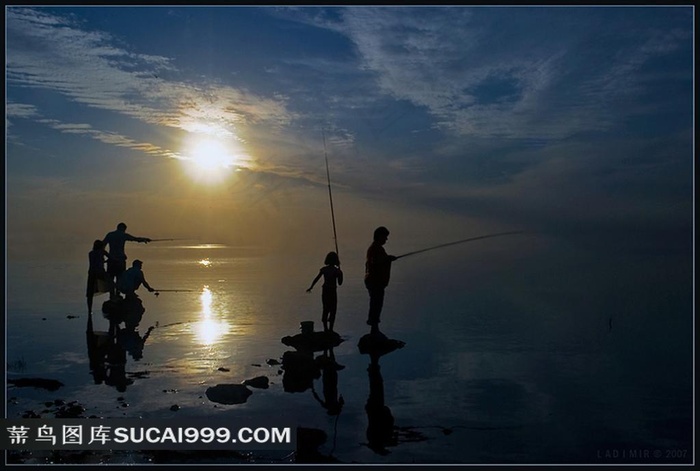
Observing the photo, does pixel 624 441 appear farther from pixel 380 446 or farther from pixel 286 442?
pixel 286 442

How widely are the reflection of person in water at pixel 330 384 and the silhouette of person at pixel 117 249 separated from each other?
628 cm

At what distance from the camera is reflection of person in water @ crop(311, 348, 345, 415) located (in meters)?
8.40

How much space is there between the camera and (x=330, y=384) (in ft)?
30.8

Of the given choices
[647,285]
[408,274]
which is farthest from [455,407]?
[408,274]

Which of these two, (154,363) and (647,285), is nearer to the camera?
(154,363)

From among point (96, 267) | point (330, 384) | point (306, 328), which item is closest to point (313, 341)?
point (306, 328)

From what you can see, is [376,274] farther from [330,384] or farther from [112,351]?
[112,351]

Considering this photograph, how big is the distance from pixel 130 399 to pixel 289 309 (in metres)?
9.27

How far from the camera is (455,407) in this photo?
8625 millimetres

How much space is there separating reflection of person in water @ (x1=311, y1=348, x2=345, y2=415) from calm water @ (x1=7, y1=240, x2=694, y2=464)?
0.34ft

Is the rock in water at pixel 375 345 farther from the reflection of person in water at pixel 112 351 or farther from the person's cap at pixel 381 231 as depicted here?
the reflection of person in water at pixel 112 351

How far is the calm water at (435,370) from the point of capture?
7.71 m

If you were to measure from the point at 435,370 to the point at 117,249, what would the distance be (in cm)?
842

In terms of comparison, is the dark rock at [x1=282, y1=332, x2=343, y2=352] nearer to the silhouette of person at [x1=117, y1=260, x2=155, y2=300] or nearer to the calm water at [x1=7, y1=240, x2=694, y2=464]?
the calm water at [x1=7, y1=240, x2=694, y2=464]
